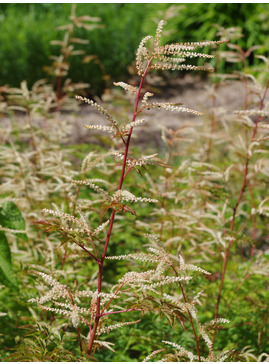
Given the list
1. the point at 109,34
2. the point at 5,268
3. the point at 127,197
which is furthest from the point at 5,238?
the point at 109,34

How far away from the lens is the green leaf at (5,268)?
1785mm

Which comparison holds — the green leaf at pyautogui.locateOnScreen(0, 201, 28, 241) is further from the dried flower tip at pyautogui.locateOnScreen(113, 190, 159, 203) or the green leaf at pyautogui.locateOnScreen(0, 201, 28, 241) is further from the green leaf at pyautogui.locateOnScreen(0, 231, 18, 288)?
the dried flower tip at pyautogui.locateOnScreen(113, 190, 159, 203)

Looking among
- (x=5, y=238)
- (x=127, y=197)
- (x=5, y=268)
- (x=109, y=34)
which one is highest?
(x=109, y=34)

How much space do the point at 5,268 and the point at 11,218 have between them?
0.92 feet

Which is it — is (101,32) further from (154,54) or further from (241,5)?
(154,54)

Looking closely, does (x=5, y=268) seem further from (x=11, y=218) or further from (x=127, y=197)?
(x=127, y=197)

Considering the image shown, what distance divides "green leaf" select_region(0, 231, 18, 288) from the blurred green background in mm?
5945

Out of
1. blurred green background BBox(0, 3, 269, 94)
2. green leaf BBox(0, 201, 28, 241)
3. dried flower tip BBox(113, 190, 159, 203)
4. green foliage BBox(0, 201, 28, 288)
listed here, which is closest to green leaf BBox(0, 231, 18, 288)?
green foliage BBox(0, 201, 28, 288)

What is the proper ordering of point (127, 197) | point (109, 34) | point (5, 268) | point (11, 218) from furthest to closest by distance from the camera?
point (109, 34) < point (11, 218) < point (5, 268) < point (127, 197)

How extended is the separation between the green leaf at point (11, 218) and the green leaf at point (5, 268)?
111 mm

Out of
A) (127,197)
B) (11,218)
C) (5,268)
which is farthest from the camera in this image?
(11,218)

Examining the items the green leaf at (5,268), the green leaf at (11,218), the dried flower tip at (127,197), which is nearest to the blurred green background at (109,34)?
the green leaf at (11,218)

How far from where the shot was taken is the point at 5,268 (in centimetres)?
182

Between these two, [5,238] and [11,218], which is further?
[11,218]
